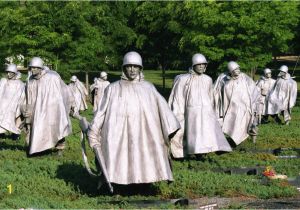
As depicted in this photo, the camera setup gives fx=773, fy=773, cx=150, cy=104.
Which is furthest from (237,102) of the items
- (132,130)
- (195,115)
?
(132,130)

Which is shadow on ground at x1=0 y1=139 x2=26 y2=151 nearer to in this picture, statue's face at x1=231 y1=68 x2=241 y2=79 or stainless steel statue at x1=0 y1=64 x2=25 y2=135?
stainless steel statue at x1=0 y1=64 x2=25 y2=135

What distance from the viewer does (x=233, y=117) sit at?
18.7 m

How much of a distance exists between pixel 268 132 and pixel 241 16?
1691cm

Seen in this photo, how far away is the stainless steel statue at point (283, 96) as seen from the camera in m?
27.1

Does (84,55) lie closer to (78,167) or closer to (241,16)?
(241,16)

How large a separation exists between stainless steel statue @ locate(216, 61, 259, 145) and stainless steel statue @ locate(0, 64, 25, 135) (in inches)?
220

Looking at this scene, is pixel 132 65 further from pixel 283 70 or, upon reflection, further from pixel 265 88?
pixel 265 88

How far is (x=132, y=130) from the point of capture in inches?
410

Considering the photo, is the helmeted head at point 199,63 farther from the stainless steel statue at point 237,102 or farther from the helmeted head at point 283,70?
the helmeted head at point 283,70

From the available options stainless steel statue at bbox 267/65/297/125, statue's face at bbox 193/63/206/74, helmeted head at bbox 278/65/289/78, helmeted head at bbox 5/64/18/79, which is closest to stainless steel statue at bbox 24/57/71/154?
statue's face at bbox 193/63/206/74

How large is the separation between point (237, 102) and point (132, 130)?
8634 millimetres

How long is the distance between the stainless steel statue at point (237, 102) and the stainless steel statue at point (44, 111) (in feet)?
14.2

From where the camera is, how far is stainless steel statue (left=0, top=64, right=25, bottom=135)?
20.6 meters

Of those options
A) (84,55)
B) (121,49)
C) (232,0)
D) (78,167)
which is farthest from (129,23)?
(78,167)
